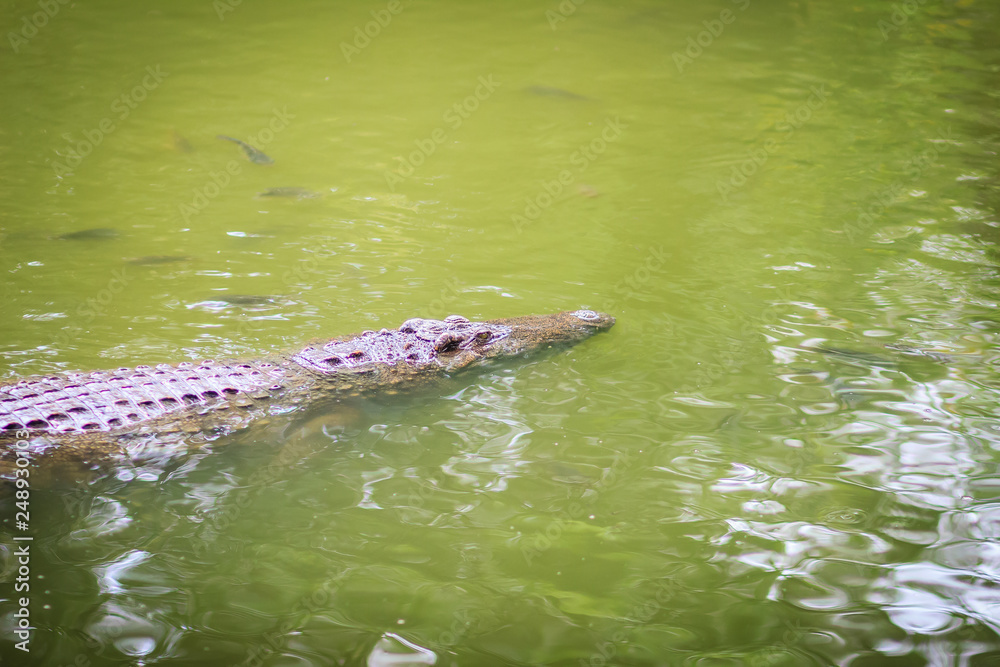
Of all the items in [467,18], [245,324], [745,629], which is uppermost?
[467,18]

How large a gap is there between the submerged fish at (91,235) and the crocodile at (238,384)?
219 centimetres

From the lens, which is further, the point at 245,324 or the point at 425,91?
the point at 425,91

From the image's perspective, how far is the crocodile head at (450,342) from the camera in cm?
433

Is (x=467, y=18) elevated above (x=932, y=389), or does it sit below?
above

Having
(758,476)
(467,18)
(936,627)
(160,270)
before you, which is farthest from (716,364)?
(467,18)

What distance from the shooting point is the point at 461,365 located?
14.8ft

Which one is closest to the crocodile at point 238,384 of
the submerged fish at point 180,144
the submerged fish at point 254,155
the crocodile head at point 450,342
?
the crocodile head at point 450,342

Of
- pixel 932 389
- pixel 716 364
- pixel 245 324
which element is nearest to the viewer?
pixel 932 389

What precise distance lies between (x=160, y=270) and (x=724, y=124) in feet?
19.7

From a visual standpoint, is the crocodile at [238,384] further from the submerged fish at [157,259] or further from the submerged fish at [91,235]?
the submerged fish at [91,235]

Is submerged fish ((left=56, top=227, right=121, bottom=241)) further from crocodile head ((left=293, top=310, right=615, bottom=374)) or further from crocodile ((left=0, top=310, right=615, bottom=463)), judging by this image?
crocodile head ((left=293, top=310, right=615, bottom=374))

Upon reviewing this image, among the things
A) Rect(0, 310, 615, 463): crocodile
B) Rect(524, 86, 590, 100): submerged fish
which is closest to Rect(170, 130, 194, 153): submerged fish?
Rect(0, 310, 615, 463): crocodile

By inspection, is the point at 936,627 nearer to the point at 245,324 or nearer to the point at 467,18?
the point at 245,324

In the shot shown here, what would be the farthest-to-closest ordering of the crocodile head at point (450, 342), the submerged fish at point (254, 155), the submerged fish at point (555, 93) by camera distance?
the submerged fish at point (555, 93), the submerged fish at point (254, 155), the crocodile head at point (450, 342)
